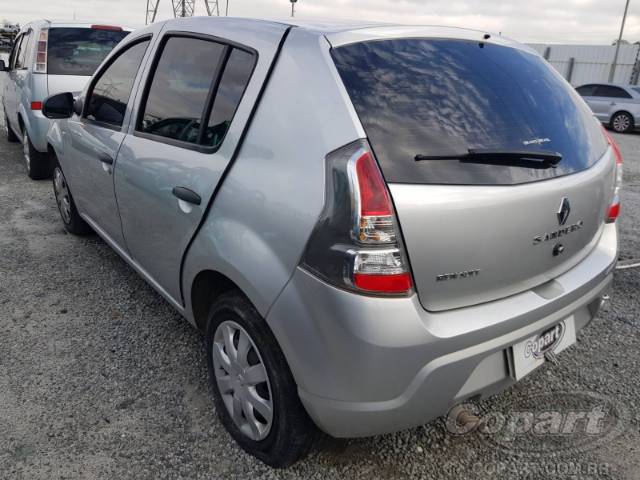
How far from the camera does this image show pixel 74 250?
415 cm

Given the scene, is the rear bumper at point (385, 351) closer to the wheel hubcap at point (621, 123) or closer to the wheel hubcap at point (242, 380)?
the wheel hubcap at point (242, 380)

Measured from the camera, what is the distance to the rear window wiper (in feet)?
5.41

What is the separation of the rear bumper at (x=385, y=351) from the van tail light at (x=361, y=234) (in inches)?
1.9

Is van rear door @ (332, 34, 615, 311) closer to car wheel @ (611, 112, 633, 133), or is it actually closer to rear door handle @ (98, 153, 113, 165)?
rear door handle @ (98, 153, 113, 165)

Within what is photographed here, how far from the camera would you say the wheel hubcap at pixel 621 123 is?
14.3m

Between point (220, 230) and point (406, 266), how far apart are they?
736 millimetres

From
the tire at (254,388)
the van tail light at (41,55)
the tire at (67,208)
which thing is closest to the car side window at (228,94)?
the tire at (254,388)

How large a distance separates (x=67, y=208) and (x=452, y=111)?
3.57 m

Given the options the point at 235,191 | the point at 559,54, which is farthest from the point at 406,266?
the point at 559,54

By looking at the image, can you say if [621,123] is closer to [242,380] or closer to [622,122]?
[622,122]

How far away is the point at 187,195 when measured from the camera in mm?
2119

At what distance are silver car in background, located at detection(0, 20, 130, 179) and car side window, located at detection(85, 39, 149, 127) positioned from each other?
275cm

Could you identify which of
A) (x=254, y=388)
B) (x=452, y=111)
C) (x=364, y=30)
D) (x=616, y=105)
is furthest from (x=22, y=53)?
(x=616, y=105)

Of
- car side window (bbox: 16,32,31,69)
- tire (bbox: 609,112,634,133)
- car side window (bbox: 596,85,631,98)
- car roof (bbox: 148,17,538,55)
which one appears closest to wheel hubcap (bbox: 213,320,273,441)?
car roof (bbox: 148,17,538,55)
